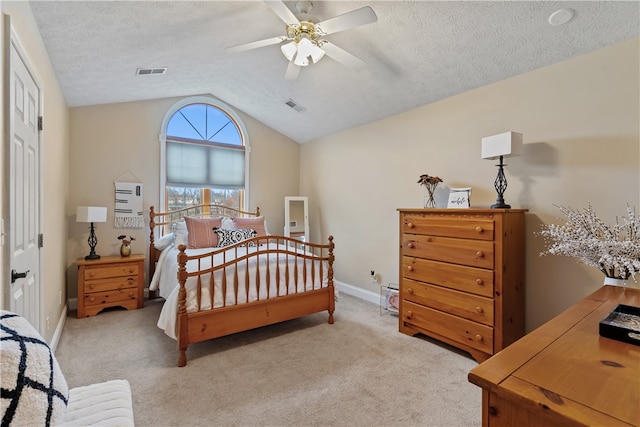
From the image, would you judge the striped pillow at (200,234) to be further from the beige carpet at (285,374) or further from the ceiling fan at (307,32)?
the ceiling fan at (307,32)

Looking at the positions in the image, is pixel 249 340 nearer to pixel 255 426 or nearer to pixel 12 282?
pixel 255 426

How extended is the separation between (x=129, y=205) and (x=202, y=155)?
4.07 feet

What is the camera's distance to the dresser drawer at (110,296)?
3479 millimetres

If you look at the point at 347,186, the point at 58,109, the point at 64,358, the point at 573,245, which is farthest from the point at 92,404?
the point at 347,186

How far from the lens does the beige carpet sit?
1855mm

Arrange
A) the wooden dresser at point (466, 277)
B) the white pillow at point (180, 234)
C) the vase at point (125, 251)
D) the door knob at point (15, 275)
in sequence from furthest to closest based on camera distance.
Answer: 1. the white pillow at point (180, 234)
2. the vase at point (125, 251)
3. the wooden dresser at point (466, 277)
4. the door knob at point (15, 275)

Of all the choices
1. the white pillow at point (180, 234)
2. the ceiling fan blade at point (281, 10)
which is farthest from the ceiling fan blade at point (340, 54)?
the white pillow at point (180, 234)

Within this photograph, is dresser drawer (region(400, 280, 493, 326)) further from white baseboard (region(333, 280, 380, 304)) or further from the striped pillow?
the striped pillow

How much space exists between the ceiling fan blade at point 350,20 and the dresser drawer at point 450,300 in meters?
2.22

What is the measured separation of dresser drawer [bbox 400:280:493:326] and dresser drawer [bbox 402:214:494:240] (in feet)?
1.64

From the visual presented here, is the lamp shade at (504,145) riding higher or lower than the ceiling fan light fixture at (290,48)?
lower

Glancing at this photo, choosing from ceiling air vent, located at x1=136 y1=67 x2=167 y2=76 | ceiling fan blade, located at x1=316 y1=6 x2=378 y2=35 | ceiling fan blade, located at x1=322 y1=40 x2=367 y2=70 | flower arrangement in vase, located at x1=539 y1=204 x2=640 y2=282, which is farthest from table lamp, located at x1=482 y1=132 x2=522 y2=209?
ceiling air vent, located at x1=136 y1=67 x2=167 y2=76

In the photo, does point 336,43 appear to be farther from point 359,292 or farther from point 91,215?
point 91,215

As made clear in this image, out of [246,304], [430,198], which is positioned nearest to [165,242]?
[246,304]
